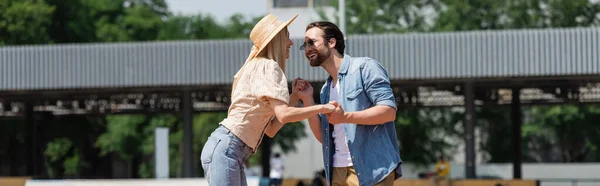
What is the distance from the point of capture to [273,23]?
6266 millimetres

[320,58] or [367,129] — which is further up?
[320,58]

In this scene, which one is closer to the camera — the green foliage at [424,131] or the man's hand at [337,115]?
the man's hand at [337,115]

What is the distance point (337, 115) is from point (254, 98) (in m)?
0.43

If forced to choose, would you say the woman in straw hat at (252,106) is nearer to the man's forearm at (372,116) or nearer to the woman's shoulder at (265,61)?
the woman's shoulder at (265,61)

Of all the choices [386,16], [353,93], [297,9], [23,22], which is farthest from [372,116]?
[297,9]

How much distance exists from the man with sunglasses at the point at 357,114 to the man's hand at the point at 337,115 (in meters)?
0.11

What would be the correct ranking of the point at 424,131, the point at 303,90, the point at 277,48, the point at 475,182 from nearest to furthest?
the point at 277,48
the point at 303,90
the point at 475,182
the point at 424,131

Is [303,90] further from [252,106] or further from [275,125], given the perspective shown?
[252,106]

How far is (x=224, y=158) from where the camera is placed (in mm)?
6188

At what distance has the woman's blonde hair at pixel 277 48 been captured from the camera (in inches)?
248

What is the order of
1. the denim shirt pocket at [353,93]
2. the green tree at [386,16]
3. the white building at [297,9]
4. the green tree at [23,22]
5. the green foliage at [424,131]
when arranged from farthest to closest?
the white building at [297,9]
the green tree at [386,16]
the green foliage at [424,131]
the green tree at [23,22]
the denim shirt pocket at [353,93]

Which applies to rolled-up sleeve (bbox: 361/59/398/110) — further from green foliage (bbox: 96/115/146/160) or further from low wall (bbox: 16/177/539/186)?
green foliage (bbox: 96/115/146/160)

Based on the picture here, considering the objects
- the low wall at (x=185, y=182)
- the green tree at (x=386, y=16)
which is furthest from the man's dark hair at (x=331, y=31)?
the green tree at (x=386, y=16)

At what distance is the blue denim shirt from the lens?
20.7 feet
